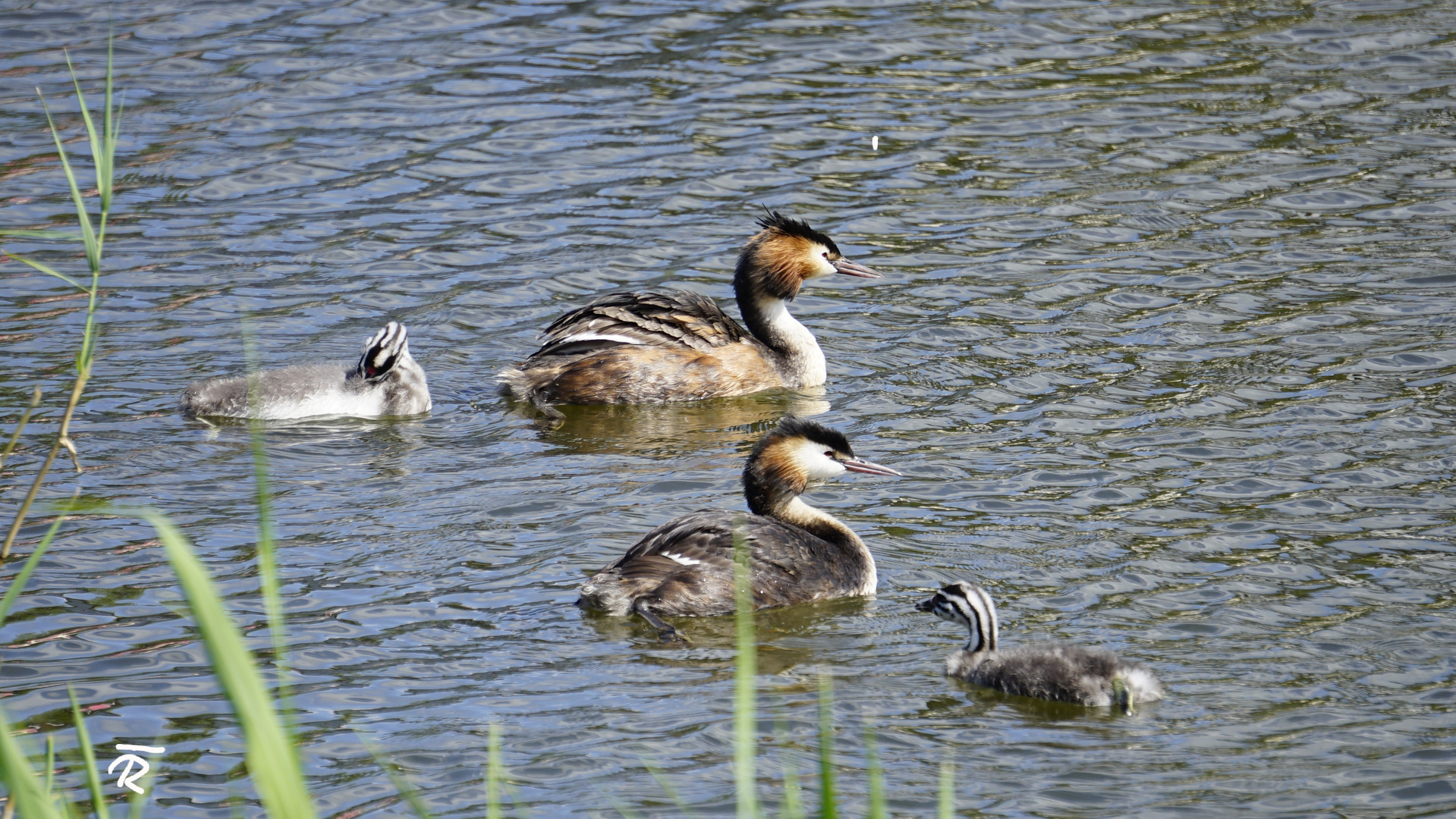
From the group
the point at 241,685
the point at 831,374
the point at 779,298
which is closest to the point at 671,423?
the point at 831,374

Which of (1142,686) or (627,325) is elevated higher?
(627,325)

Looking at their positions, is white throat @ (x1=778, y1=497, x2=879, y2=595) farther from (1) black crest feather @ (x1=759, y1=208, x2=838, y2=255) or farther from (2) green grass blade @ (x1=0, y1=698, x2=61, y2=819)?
(2) green grass blade @ (x1=0, y1=698, x2=61, y2=819)

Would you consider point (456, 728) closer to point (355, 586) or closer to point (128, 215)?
point (355, 586)

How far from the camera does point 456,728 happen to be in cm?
596

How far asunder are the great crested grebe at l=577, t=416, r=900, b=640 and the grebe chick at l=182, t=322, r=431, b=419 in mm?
2735

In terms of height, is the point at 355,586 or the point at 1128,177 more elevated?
the point at 1128,177

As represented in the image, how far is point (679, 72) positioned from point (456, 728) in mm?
10166

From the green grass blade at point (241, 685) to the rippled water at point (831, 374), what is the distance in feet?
8.34

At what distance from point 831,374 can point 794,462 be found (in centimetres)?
302

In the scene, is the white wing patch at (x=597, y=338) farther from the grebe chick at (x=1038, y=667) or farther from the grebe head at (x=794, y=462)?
the grebe chick at (x=1038, y=667)

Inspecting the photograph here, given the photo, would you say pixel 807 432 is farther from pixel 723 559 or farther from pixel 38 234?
pixel 38 234

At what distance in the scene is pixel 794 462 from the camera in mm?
7824

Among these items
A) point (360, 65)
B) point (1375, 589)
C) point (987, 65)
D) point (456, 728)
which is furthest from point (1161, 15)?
point (456, 728)

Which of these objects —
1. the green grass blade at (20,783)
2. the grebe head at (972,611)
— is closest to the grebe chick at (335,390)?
the grebe head at (972,611)
